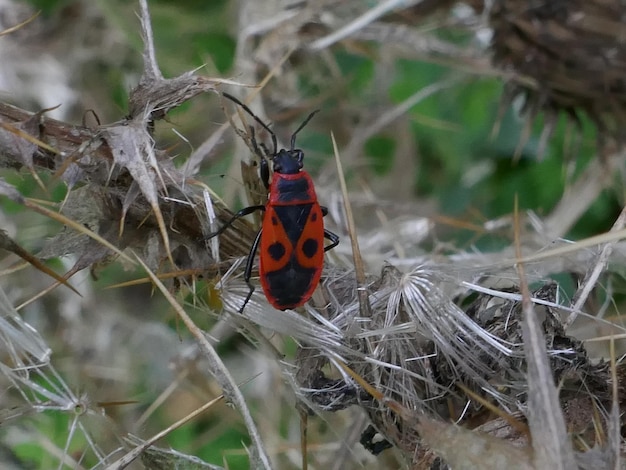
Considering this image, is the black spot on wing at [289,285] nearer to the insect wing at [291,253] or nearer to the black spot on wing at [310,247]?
the insect wing at [291,253]

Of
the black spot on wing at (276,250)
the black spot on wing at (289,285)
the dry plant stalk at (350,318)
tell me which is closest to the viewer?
the dry plant stalk at (350,318)

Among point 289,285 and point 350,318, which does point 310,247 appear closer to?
point 289,285

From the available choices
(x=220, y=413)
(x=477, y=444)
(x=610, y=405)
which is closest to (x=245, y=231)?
(x=477, y=444)

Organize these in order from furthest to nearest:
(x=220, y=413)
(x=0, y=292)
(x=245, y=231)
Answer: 1. (x=220, y=413)
2. (x=245, y=231)
3. (x=0, y=292)

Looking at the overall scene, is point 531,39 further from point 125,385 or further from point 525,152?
point 125,385

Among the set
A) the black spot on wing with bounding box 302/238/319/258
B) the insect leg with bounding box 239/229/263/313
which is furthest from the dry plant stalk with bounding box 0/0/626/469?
the black spot on wing with bounding box 302/238/319/258

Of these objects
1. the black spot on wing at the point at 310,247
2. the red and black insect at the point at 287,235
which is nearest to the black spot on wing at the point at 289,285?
the red and black insect at the point at 287,235

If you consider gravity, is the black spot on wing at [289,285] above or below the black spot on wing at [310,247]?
above

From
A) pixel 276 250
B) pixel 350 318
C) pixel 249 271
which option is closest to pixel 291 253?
pixel 276 250
